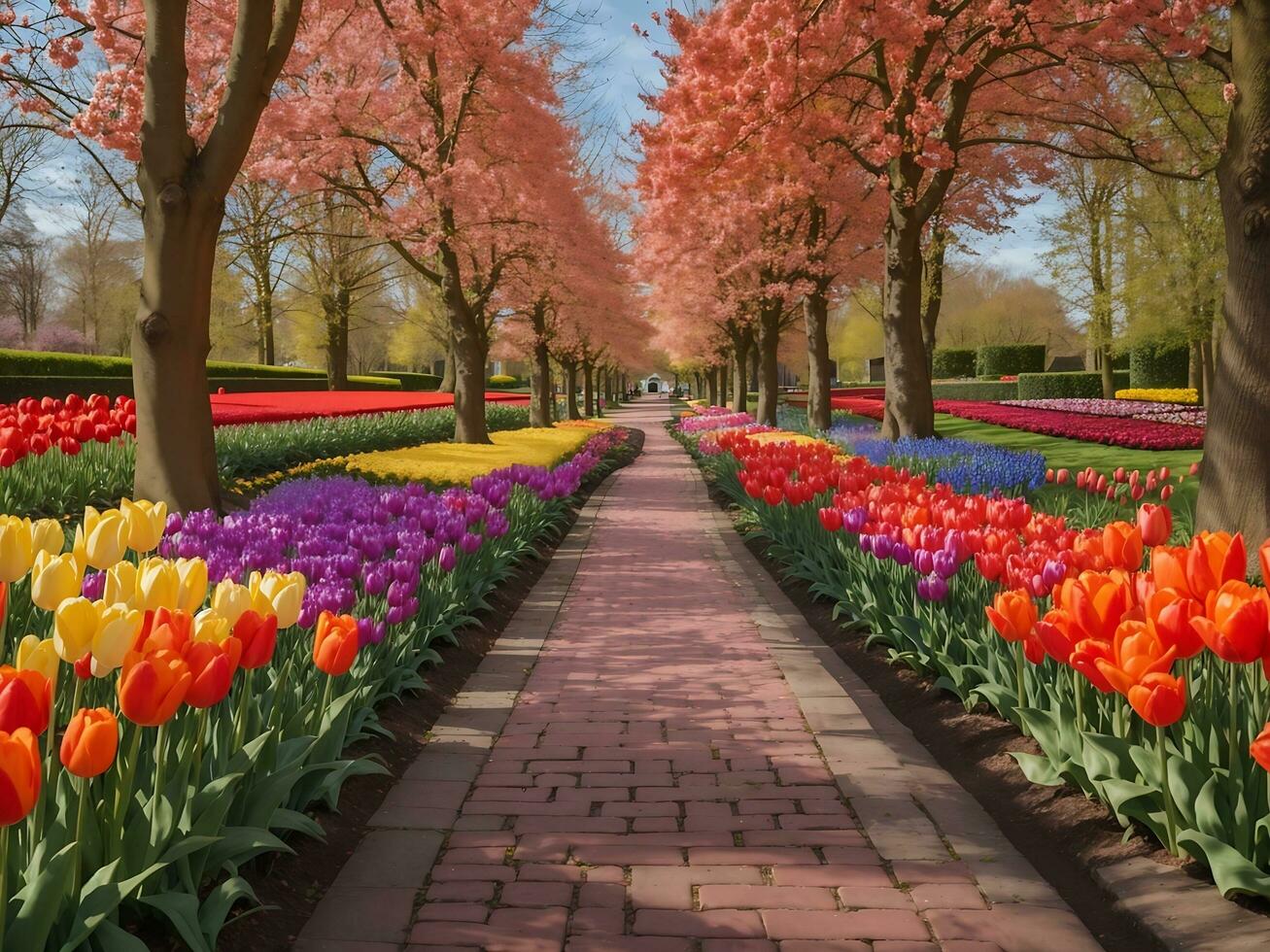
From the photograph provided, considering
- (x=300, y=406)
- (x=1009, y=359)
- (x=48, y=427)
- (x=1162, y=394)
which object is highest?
(x=1009, y=359)

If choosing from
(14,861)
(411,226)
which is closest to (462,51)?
(411,226)

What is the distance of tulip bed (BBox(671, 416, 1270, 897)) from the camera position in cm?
274

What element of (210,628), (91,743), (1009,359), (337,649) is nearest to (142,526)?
(337,649)

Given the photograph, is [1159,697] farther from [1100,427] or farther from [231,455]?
[1100,427]

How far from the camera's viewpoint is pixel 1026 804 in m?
3.74

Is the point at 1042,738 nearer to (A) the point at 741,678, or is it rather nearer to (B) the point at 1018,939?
(B) the point at 1018,939

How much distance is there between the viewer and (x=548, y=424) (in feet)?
96.1

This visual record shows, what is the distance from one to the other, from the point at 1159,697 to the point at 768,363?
24.4 m

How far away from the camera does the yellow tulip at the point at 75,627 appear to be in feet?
7.75

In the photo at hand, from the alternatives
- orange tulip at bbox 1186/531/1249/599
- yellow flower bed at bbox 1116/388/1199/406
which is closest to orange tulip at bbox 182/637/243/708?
orange tulip at bbox 1186/531/1249/599

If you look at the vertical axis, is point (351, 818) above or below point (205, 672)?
below

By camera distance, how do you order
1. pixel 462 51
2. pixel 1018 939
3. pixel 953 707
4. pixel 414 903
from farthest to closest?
pixel 462 51, pixel 953 707, pixel 414 903, pixel 1018 939

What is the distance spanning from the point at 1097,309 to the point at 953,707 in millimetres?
32490

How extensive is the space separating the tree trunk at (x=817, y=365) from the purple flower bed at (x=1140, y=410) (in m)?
6.17
